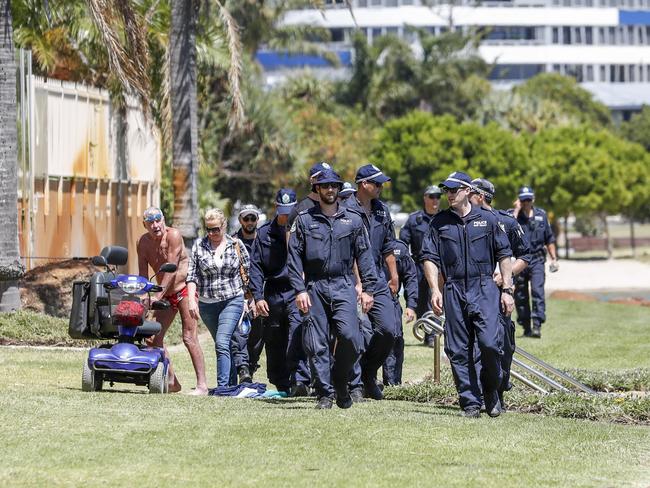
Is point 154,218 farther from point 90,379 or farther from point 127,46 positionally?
point 127,46

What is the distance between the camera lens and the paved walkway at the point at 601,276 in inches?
1678

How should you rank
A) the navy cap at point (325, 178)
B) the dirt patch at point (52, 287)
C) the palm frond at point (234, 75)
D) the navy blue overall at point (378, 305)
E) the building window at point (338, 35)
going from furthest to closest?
1. the building window at point (338, 35)
2. the palm frond at point (234, 75)
3. the dirt patch at point (52, 287)
4. the navy blue overall at point (378, 305)
5. the navy cap at point (325, 178)

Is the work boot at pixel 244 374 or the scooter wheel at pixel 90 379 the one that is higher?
the scooter wheel at pixel 90 379

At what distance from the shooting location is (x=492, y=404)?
11727 mm

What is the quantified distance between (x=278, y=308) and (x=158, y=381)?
4.30ft

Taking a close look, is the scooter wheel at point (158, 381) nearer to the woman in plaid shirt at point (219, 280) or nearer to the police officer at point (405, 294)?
the woman in plaid shirt at point (219, 280)

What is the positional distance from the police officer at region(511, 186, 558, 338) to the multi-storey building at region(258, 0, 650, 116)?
8200 cm

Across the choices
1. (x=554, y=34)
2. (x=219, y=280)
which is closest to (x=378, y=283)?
(x=219, y=280)

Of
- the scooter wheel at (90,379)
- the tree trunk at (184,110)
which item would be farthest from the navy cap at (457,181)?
the tree trunk at (184,110)

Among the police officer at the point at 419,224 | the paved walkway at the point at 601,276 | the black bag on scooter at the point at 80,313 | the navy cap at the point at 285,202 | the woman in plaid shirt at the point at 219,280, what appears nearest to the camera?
the black bag on scooter at the point at 80,313

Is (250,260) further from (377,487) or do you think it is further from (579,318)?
(579,318)

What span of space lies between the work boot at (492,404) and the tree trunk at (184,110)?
12.2 m

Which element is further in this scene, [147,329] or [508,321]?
[147,329]

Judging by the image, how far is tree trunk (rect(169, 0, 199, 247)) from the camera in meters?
23.2
